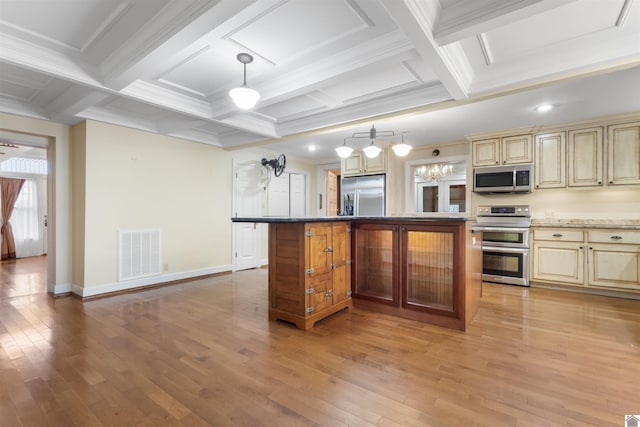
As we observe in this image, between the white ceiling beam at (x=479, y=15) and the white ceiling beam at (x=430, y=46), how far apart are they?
0.26ft

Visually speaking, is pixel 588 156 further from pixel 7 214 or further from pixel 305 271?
pixel 7 214

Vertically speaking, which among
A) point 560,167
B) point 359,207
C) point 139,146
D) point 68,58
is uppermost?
point 68,58

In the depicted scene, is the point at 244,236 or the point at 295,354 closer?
the point at 295,354

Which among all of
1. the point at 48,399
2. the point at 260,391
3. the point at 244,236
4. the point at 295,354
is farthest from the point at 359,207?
the point at 48,399

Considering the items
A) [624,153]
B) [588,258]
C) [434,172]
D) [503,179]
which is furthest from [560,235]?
[434,172]

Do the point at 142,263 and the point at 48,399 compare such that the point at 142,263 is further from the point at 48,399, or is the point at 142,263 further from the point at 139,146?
the point at 48,399

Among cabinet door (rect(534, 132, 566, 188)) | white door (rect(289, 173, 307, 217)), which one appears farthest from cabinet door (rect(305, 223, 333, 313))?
white door (rect(289, 173, 307, 217))

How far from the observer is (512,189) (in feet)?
14.8

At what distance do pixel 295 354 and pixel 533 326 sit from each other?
7.71 feet

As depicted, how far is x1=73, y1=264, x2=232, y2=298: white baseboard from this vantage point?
13.0 ft

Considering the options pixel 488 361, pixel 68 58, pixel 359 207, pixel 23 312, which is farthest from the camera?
pixel 359 207

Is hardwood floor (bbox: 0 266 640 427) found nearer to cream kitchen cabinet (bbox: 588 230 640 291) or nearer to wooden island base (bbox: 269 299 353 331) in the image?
wooden island base (bbox: 269 299 353 331)

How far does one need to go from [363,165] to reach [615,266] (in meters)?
3.90

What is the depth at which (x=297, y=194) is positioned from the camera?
23.0 ft
